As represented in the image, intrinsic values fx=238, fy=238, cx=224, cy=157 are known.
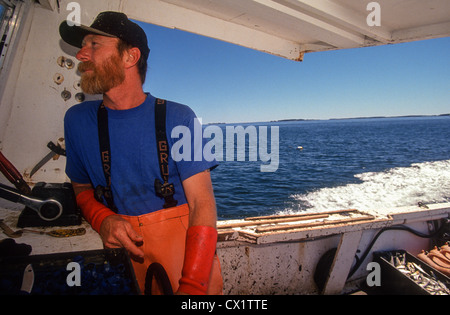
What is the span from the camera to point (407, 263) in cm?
339

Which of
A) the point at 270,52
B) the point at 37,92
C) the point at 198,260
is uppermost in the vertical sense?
the point at 270,52

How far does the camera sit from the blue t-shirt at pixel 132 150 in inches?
62.0

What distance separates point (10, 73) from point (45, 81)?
0.28 m

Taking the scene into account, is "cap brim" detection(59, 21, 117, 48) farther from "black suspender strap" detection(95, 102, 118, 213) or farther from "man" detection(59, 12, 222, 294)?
"black suspender strap" detection(95, 102, 118, 213)

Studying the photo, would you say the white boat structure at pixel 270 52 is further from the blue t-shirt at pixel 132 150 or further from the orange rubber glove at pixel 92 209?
the blue t-shirt at pixel 132 150

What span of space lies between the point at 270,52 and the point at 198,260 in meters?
3.65

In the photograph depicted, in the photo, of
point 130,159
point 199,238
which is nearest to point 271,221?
point 199,238

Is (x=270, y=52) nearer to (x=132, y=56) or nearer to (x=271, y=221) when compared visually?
(x=271, y=221)

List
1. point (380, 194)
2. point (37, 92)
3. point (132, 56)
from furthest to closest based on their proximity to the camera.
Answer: point (380, 194), point (37, 92), point (132, 56)

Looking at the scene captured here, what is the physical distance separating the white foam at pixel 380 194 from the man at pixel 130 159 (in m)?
9.99

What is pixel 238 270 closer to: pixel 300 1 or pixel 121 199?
pixel 121 199

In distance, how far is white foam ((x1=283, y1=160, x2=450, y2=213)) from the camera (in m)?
11.1

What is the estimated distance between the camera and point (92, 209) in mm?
1618

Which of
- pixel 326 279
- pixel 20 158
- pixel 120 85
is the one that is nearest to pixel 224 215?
pixel 326 279
